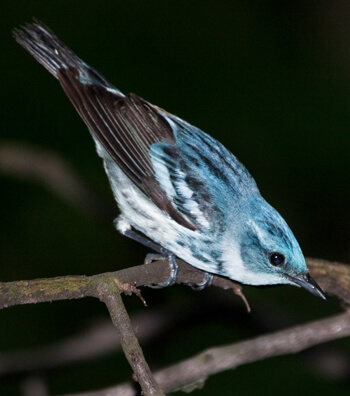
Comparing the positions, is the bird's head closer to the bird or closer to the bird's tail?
the bird

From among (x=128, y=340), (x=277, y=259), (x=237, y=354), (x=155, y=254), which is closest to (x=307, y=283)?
(x=277, y=259)

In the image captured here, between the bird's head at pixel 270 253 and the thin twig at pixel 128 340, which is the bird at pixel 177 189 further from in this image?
the thin twig at pixel 128 340

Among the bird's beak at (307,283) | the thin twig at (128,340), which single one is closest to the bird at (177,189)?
the bird's beak at (307,283)

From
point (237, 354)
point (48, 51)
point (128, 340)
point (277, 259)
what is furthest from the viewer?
point (48, 51)

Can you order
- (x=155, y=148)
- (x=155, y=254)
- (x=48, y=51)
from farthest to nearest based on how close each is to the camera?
A: (x=48, y=51) < (x=155, y=148) < (x=155, y=254)

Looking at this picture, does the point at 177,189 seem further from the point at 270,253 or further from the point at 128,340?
the point at 128,340

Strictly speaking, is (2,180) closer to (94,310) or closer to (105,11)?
(94,310)

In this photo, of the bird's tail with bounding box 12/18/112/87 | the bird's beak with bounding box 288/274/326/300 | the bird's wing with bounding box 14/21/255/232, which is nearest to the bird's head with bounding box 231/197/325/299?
the bird's beak with bounding box 288/274/326/300
